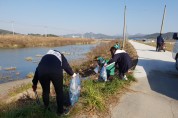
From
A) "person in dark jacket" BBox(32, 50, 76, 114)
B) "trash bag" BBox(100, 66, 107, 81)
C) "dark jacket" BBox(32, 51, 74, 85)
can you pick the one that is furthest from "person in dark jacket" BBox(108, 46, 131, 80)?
"dark jacket" BBox(32, 51, 74, 85)

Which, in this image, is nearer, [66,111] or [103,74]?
[66,111]

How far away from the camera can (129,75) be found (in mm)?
8773

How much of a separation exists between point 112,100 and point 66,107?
4.37 feet

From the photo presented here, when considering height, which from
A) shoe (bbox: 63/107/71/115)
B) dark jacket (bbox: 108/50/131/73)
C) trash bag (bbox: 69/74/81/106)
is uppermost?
dark jacket (bbox: 108/50/131/73)

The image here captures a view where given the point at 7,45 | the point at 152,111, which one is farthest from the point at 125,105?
the point at 7,45

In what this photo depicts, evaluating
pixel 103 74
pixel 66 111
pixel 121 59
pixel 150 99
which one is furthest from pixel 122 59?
pixel 66 111

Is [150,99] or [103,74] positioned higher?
[103,74]

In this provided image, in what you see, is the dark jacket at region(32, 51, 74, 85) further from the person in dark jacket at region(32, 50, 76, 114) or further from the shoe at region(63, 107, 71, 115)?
the shoe at region(63, 107, 71, 115)

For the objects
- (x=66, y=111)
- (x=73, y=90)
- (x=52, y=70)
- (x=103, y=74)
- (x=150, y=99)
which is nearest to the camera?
(x=52, y=70)

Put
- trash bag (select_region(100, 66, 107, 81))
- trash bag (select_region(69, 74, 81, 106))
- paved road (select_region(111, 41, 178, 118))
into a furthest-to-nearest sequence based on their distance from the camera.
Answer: trash bag (select_region(100, 66, 107, 81)), trash bag (select_region(69, 74, 81, 106)), paved road (select_region(111, 41, 178, 118))

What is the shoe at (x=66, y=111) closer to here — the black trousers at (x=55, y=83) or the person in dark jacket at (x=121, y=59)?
the black trousers at (x=55, y=83)

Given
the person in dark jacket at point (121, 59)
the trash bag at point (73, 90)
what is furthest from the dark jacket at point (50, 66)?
the person in dark jacket at point (121, 59)

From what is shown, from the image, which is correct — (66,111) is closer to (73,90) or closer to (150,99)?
(73,90)

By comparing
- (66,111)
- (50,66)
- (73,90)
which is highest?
(50,66)
